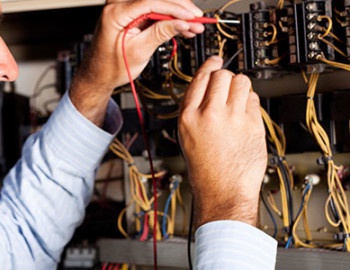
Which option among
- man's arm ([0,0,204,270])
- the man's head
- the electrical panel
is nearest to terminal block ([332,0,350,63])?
the electrical panel

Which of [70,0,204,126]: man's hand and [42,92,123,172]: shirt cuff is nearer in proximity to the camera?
[70,0,204,126]: man's hand

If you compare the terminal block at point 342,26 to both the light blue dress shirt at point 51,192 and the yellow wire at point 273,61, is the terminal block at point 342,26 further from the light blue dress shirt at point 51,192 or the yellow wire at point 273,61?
the light blue dress shirt at point 51,192

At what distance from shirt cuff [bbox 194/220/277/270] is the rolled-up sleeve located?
454mm

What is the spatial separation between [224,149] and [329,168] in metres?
0.32

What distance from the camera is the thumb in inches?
38.5

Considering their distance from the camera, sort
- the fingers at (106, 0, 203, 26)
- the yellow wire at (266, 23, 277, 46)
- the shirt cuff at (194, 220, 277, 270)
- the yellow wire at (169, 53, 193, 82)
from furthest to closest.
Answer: the yellow wire at (169, 53, 193, 82), the yellow wire at (266, 23, 277, 46), the fingers at (106, 0, 203, 26), the shirt cuff at (194, 220, 277, 270)

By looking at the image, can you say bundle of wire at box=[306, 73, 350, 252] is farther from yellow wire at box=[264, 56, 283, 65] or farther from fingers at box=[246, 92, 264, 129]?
fingers at box=[246, 92, 264, 129]

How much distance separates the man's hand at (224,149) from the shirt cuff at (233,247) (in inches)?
0.7

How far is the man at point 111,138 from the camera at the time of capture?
88 cm

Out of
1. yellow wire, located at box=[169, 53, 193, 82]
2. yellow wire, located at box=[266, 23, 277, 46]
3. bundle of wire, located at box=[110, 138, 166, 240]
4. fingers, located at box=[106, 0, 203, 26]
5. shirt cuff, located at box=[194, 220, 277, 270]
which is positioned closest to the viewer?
shirt cuff, located at box=[194, 220, 277, 270]

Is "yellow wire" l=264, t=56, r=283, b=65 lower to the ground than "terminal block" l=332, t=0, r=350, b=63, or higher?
lower

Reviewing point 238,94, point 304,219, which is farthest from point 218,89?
point 304,219

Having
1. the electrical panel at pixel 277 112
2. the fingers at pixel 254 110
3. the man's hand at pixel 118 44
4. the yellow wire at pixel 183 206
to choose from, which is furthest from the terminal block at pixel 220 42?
the yellow wire at pixel 183 206

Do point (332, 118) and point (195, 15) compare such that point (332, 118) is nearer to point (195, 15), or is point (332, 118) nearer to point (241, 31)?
point (241, 31)
